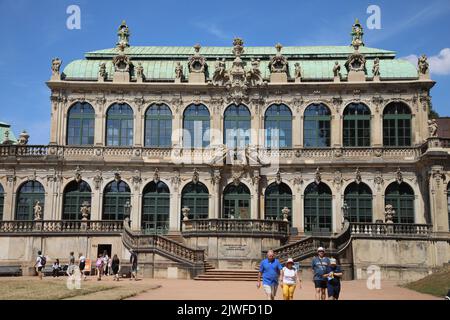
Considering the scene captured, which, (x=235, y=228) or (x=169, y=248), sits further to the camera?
(x=235, y=228)

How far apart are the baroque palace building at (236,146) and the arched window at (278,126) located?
77mm

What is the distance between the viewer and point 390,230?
118 ft

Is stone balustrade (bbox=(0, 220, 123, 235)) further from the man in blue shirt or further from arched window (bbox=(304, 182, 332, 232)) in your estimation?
the man in blue shirt

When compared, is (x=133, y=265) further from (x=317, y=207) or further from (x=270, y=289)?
(x=317, y=207)

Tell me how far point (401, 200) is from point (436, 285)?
633 inches

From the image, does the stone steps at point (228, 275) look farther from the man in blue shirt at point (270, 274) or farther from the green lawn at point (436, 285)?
the man in blue shirt at point (270, 274)

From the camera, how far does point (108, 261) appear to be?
3431 cm

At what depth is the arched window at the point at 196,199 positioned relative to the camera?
42.7 m

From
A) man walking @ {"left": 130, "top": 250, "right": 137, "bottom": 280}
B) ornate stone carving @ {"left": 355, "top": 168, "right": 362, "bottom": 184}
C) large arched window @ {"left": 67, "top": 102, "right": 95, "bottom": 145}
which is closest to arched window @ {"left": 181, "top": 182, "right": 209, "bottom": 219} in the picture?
large arched window @ {"left": 67, "top": 102, "right": 95, "bottom": 145}

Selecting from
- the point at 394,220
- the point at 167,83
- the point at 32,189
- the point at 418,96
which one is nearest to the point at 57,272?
the point at 32,189

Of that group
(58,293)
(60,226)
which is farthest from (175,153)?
(58,293)

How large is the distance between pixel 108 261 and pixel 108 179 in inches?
388

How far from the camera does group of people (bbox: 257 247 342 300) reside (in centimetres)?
1660

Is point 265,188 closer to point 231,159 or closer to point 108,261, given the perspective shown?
point 231,159
